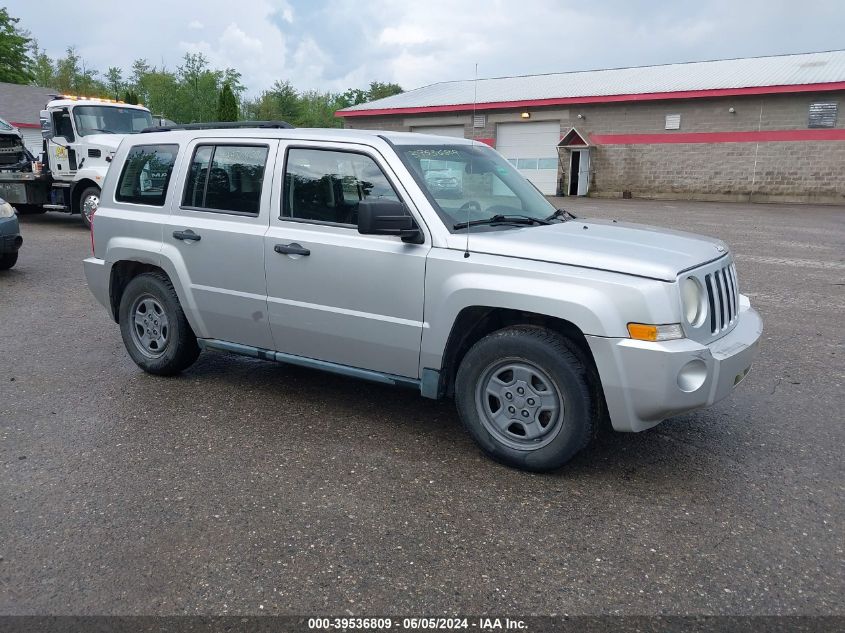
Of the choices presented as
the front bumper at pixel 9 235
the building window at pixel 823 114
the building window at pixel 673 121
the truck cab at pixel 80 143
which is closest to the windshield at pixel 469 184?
the front bumper at pixel 9 235

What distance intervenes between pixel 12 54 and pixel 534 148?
163 ft

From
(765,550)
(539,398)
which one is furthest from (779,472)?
(539,398)

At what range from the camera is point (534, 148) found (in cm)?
3438

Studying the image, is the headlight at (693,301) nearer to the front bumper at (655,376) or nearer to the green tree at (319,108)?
the front bumper at (655,376)

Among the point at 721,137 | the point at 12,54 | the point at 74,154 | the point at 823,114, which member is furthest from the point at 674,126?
the point at 12,54

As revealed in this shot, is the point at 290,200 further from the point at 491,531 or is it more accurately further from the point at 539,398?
the point at 491,531

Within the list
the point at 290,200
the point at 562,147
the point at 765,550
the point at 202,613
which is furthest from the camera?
the point at 562,147

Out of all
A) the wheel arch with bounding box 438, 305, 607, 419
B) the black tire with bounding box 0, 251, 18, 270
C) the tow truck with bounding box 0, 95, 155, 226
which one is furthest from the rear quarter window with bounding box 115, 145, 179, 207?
the tow truck with bounding box 0, 95, 155, 226

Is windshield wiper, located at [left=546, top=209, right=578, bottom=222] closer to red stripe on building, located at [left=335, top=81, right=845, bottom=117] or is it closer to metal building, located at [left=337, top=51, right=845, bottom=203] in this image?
red stripe on building, located at [left=335, top=81, right=845, bottom=117]

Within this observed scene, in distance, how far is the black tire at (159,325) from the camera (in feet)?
18.0

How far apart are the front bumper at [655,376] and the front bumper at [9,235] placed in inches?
364

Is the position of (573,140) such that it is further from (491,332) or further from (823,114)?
(491,332)

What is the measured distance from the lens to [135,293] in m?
5.68

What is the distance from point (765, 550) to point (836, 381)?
9.90 feet
